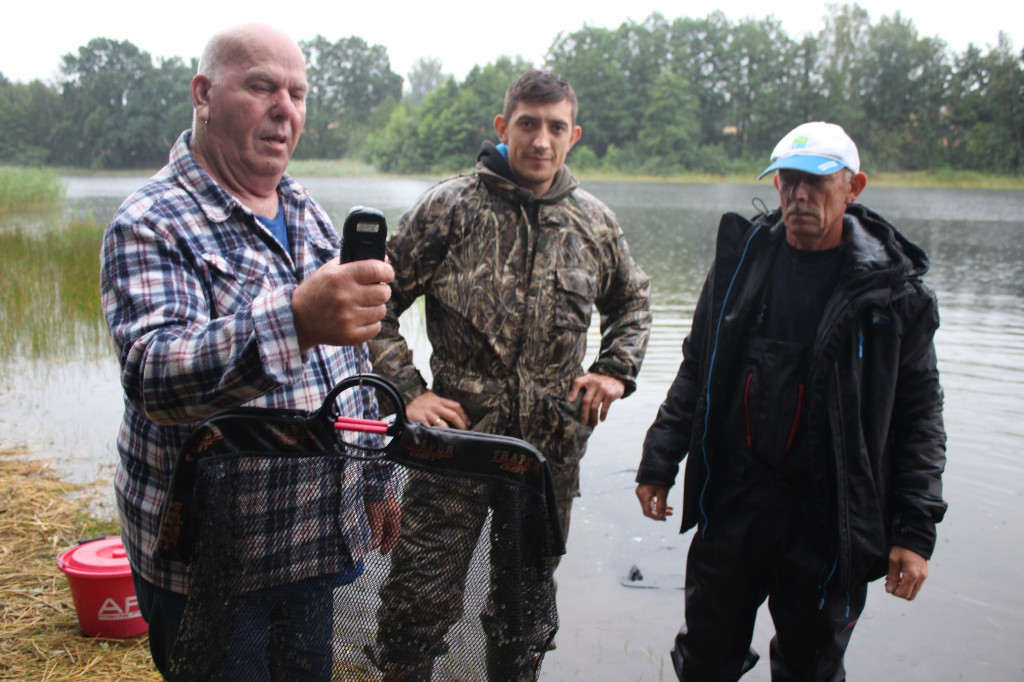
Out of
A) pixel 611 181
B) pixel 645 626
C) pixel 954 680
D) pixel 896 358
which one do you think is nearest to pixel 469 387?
pixel 896 358

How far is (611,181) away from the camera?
5538 cm

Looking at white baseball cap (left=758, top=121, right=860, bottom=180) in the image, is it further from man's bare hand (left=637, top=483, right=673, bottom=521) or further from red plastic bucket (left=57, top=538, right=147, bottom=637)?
red plastic bucket (left=57, top=538, right=147, bottom=637)

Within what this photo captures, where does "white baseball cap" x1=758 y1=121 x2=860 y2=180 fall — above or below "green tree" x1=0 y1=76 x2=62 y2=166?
below

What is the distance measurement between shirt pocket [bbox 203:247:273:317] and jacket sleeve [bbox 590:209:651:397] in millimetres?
1584

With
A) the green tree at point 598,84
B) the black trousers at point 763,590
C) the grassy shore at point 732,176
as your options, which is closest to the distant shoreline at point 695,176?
the grassy shore at point 732,176

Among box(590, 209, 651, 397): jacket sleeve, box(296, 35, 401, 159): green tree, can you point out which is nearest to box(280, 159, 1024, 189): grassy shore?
box(296, 35, 401, 159): green tree

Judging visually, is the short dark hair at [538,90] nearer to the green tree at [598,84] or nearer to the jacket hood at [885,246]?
the jacket hood at [885,246]

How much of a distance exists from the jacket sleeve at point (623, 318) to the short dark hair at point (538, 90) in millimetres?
502

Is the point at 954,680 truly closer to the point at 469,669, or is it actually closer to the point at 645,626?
the point at 645,626

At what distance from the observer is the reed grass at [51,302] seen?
8430mm

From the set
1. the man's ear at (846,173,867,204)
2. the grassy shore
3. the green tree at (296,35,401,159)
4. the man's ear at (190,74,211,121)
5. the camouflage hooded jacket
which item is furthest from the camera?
the green tree at (296,35,401,159)

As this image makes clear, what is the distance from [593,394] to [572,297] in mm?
366

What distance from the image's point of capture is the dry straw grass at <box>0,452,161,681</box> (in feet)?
9.53

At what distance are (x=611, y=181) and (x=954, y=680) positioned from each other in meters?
53.8
